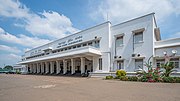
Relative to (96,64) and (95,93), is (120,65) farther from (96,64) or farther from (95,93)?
(95,93)

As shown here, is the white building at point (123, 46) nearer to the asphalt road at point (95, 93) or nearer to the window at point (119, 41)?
the window at point (119, 41)

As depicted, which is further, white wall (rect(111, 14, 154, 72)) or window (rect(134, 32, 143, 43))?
window (rect(134, 32, 143, 43))

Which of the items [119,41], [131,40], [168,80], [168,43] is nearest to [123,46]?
[119,41]

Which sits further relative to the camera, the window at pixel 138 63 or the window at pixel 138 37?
the window at pixel 138 37

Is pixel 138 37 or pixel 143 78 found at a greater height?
pixel 138 37

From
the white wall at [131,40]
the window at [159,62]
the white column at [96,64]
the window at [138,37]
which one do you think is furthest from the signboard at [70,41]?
the window at [159,62]

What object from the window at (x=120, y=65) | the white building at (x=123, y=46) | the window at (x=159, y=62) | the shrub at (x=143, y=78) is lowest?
the shrub at (x=143, y=78)

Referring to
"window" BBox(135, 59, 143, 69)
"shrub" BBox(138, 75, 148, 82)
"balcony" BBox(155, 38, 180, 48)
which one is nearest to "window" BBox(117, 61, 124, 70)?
"window" BBox(135, 59, 143, 69)

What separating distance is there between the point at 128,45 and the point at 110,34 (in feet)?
12.8

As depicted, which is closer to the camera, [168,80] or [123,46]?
[168,80]

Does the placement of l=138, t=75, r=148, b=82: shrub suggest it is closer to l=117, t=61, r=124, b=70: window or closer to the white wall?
the white wall

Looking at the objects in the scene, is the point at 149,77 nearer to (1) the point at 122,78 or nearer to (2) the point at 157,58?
(1) the point at 122,78

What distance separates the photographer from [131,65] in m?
19.6

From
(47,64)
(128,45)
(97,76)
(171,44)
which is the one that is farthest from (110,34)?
(47,64)
